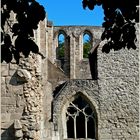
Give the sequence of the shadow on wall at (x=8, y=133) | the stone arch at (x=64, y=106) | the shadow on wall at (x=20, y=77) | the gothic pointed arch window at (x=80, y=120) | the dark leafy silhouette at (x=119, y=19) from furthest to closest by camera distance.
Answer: the gothic pointed arch window at (x=80, y=120) → the stone arch at (x=64, y=106) → the shadow on wall at (x=20, y=77) → the shadow on wall at (x=8, y=133) → the dark leafy silhouette at (x=119, y=19)

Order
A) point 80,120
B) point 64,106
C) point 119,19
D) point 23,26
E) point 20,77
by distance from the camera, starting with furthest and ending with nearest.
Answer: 1. point 80,120
2. point 64,106
3. point 20,77
4. point 119,19
5. point 23,26

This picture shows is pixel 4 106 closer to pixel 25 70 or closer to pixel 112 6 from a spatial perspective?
pixel 25 70

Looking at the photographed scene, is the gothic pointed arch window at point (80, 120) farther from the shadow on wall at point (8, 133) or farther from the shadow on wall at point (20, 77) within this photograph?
the shadow on wall at point (8, 133)

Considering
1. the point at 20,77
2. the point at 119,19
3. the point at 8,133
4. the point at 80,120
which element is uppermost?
the point at 119,19

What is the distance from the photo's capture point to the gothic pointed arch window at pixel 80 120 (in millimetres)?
19641

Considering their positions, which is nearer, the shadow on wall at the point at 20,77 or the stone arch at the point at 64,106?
the shadow on wall at the point at 20,77

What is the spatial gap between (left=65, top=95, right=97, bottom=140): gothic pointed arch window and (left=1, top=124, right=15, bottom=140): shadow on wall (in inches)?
471

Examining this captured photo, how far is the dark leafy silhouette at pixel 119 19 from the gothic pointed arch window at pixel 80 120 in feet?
44.8

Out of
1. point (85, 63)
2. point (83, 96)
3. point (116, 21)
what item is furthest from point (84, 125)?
point (85, 63)

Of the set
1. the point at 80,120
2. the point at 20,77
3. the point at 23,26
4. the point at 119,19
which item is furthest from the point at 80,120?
the point at 23,26

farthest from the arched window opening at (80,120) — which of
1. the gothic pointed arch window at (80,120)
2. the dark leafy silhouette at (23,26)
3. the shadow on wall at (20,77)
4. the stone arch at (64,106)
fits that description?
the dark leafy silhouette at (23,26)

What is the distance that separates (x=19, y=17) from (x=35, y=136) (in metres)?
2.81

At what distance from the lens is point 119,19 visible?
582 centimetres

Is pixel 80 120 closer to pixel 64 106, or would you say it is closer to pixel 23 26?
pixel 64 106
